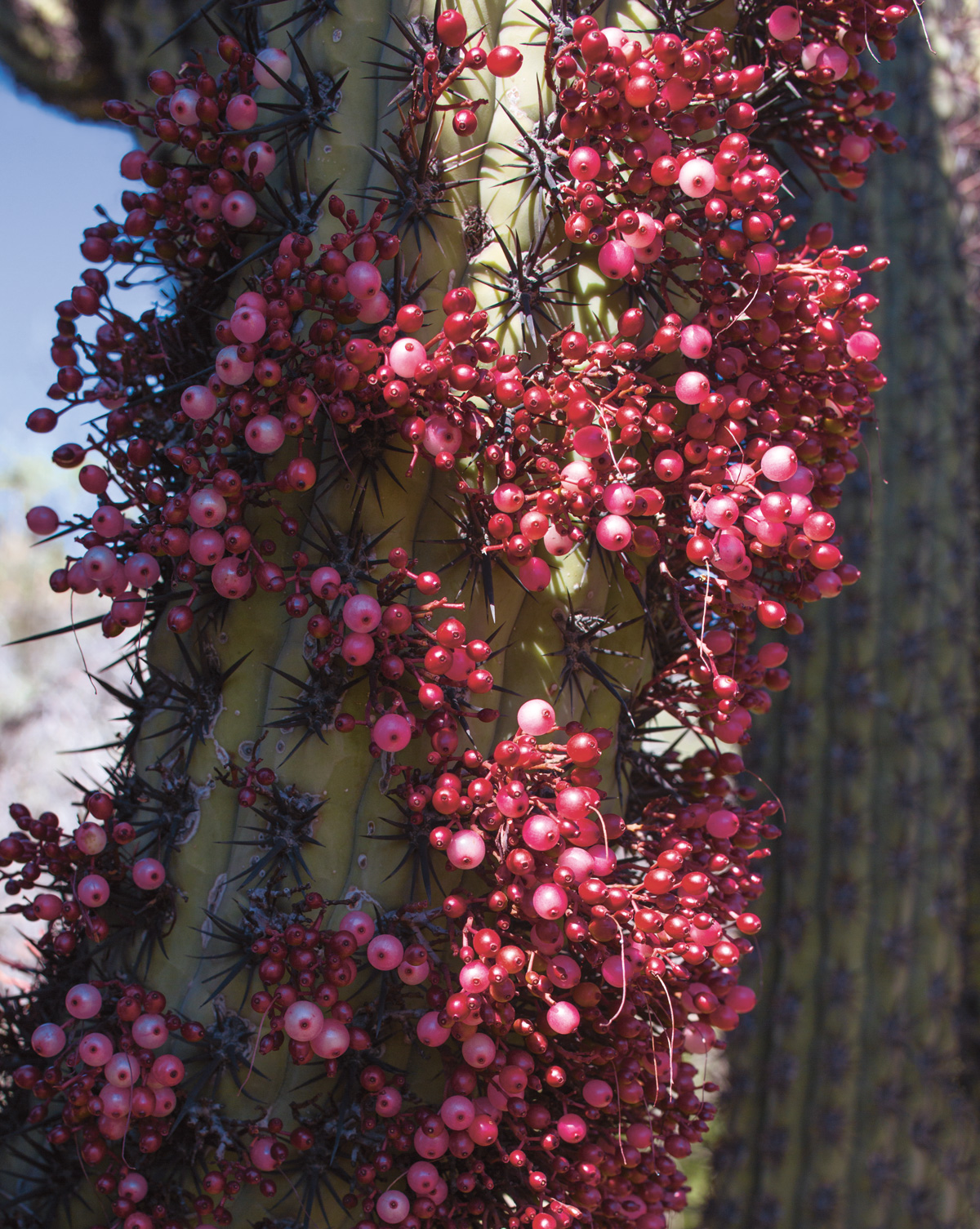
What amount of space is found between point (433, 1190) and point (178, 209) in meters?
0.83

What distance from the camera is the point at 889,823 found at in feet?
5.46

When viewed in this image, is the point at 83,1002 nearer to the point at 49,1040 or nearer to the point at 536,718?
the point at 49,1040

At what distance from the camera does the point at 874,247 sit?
5.75 feet

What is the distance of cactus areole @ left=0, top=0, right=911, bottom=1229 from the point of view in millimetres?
754

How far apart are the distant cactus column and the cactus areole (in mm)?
792

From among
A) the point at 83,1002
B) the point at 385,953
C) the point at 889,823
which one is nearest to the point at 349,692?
the point at 385,953

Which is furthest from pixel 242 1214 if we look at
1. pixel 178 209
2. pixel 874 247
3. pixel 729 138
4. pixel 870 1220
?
pixel 874 247

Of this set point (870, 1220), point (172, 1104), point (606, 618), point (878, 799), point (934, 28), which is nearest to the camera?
point (172, 1104)

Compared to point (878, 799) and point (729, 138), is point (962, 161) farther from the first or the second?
point (729, 138)

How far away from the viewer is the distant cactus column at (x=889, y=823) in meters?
1.57

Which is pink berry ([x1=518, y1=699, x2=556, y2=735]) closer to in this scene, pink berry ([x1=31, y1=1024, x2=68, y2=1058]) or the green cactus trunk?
the green cactus trunk

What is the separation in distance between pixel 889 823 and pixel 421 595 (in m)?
1.17

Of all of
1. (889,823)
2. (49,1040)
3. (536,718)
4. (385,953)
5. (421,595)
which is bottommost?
(49,1040)

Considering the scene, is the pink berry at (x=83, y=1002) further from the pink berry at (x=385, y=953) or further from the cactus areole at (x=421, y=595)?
the pink berry at (x=385, y=953)
